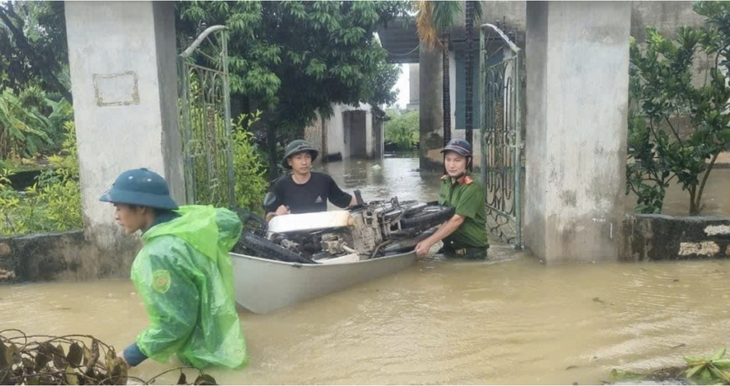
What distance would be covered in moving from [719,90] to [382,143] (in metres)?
28.6

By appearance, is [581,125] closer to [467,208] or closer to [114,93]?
[467,208]

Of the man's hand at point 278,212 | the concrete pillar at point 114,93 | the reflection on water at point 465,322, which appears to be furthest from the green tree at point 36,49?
the man's hand at point 278,212

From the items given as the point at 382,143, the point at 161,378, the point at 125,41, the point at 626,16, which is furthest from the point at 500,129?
the point at 382,143

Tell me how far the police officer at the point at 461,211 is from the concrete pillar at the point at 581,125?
612 millimetres

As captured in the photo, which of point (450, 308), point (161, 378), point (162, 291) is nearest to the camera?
point (162, 291)

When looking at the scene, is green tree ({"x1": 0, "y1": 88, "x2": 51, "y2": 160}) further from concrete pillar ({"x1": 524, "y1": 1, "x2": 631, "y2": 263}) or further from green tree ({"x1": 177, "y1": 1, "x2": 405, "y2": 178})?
concrete pillar ({"x1": 524, "y1": 1, "x2": 631, "y2": 263})

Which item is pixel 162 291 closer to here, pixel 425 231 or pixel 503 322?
pixel 503 322

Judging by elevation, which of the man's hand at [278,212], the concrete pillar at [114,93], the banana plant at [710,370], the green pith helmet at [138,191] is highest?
the concrete pillar at [114,93]

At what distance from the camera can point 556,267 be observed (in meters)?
5.80

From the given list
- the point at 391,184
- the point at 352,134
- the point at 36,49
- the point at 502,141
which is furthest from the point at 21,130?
the point at 352,134

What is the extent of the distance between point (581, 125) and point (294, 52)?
22.9 feet

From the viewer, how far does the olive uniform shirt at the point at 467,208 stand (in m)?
5.80

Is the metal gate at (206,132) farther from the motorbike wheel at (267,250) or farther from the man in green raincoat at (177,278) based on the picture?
the man in green raincoat at (177,278)

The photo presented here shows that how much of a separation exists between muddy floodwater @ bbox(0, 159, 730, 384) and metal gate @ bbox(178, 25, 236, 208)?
1452 millimetres
